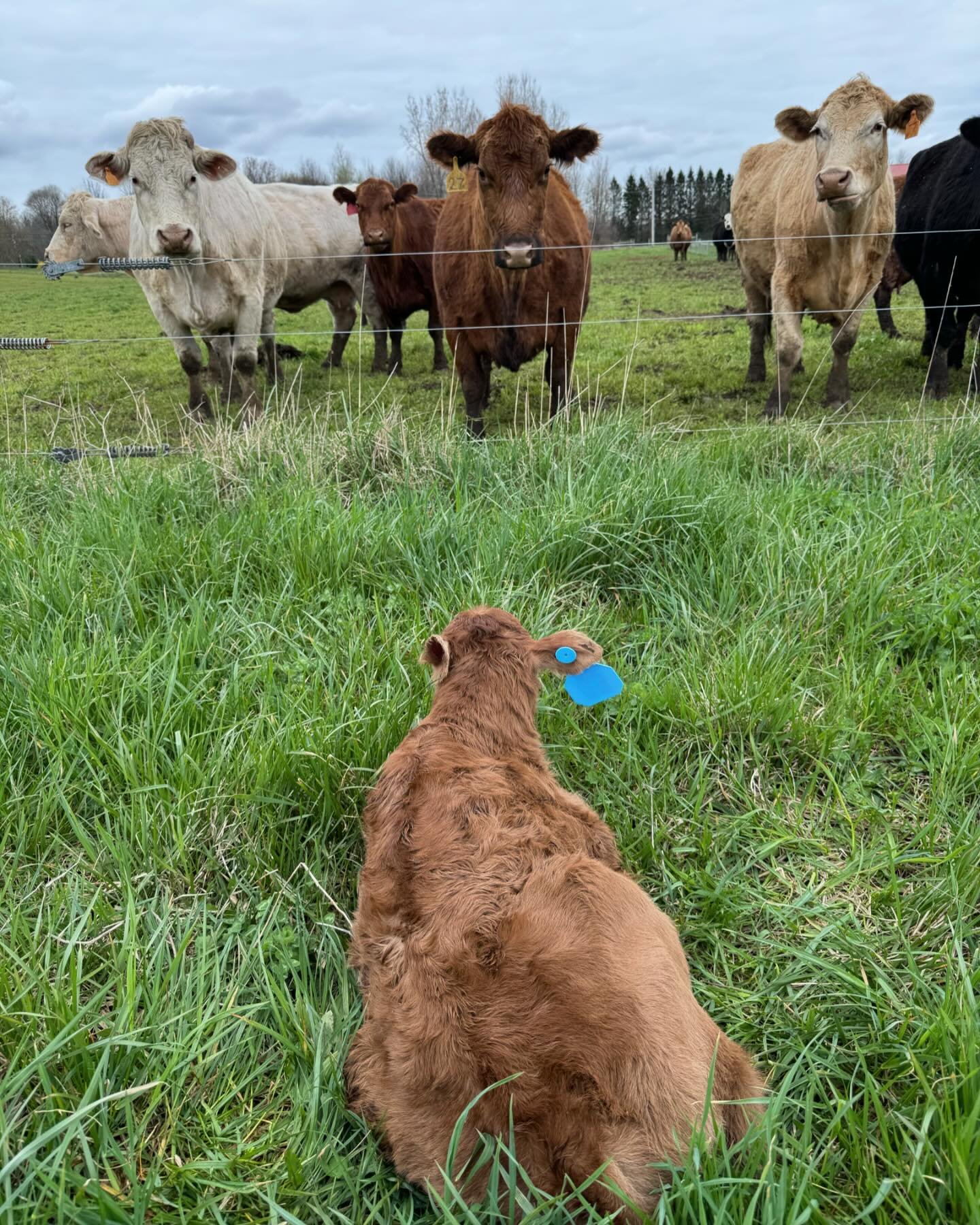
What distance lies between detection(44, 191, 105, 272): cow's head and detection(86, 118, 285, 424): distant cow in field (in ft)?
18.0

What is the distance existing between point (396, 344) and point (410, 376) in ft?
2.27

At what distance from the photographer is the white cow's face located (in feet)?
39.5

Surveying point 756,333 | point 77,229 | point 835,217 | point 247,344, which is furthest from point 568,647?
point 77,229

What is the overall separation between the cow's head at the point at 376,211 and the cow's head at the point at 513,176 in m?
4.86

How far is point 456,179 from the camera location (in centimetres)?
604

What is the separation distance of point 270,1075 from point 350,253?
11.6m

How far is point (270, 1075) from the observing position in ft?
5.85

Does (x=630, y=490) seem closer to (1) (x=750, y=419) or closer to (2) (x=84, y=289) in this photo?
(1) (x=750, y=419)

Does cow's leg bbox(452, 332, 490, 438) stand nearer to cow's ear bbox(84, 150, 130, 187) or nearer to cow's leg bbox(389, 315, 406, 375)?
cow's ear bbox(84, 150, 130, 187)

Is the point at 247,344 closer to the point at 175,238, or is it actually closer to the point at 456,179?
the point at 175,238

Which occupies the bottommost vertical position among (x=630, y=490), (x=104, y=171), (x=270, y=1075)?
(x=270, y=1075)

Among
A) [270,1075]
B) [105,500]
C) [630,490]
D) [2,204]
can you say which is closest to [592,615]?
[630,490]

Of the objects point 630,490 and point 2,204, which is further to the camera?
point 2,204

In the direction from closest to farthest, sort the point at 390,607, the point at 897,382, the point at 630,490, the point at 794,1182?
the point at 794,1182 → the point at 390,607 → the point at 630,490 → the point at 897,382
